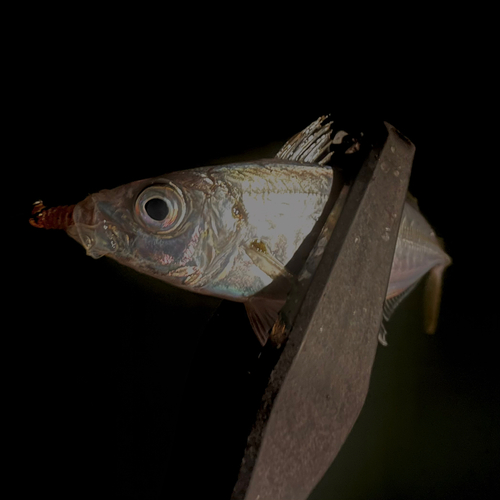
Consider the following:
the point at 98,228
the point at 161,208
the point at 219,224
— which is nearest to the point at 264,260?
the point at 219,224

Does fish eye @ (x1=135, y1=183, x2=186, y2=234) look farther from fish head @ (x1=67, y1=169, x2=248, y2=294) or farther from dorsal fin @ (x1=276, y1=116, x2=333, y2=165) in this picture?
dorsal fin @ (x1=276, y1=116, x2=333, y2=165)

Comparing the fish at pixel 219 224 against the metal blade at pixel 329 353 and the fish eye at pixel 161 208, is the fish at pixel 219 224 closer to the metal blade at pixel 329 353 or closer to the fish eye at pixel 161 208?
the fish eye at pixel 161 208

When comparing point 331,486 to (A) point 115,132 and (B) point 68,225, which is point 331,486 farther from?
(A) point 115,132

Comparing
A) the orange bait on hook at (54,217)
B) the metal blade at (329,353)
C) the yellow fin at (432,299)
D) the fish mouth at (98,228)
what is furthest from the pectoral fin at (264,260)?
the yellow fin at (432,299)

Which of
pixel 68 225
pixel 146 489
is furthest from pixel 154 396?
pixel 68 225

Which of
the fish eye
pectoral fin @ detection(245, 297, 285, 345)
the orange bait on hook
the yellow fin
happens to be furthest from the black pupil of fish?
the yellow fin

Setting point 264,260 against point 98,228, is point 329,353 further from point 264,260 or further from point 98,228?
point 98,228

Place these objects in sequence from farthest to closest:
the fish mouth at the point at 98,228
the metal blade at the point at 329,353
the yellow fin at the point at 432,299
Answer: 1. the yellow fin at the point at 432,299
2. the fish mouth at the point at 98,228
3. the metal blade at the point at 329,353

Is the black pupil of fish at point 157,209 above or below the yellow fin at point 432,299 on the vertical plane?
above
